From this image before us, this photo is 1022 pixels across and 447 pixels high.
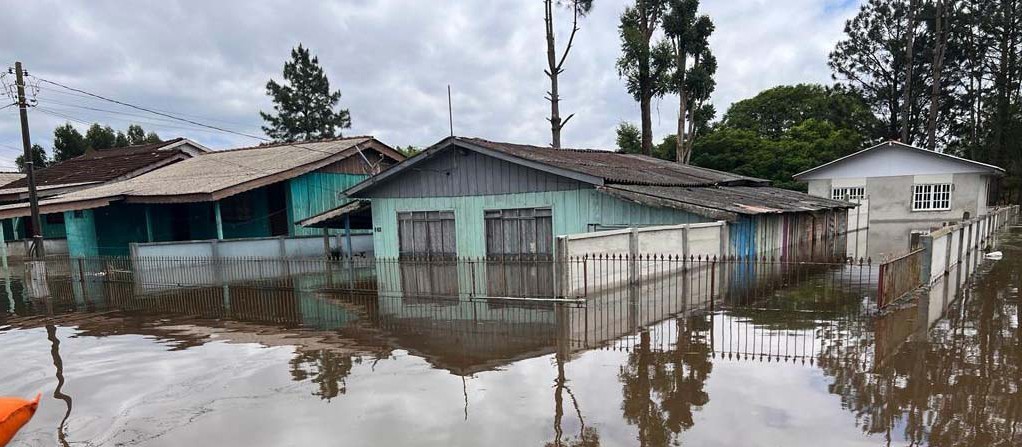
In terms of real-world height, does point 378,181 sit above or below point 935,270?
above

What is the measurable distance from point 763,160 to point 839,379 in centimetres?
3429

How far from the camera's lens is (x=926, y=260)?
998 centimetres

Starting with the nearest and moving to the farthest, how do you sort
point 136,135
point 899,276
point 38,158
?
point 899,276 → point 38,158 → point 136,135

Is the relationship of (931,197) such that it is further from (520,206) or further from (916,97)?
(520,206)

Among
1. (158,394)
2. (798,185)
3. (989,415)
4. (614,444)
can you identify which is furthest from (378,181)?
(798,185)

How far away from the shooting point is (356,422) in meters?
5.19

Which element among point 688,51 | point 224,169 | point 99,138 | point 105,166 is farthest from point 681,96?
point 99,138

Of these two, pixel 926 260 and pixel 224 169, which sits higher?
pixel 224 169

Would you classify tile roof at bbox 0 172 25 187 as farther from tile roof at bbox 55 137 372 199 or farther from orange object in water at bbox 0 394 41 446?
orange object in water at bbox 0 394 41 446

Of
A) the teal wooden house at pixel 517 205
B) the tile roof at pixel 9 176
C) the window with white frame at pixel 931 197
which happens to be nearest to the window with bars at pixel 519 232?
the teal wooden house at pixel 517 205

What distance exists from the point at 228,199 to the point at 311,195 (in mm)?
3397

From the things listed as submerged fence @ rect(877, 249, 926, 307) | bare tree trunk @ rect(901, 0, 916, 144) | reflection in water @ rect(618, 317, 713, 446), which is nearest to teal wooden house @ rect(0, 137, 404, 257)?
reflection in water @ rect(618, 317, 713, 446)

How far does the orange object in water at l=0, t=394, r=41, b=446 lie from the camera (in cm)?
463

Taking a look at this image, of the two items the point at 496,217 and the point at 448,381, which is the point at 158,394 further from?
the point at 496,217
